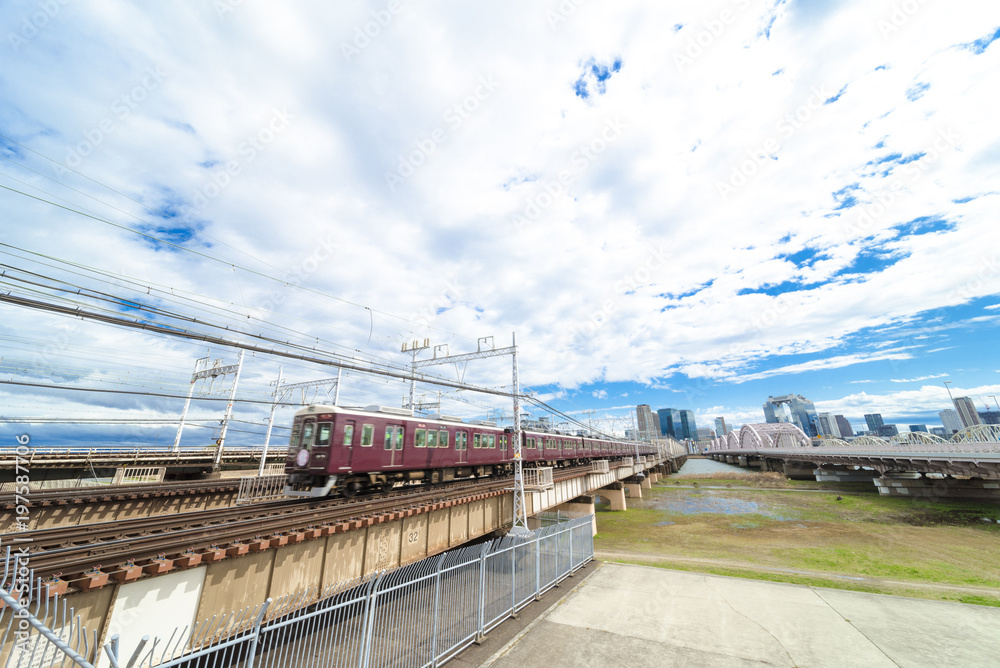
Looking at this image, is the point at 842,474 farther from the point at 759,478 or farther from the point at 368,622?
the point at 368,622

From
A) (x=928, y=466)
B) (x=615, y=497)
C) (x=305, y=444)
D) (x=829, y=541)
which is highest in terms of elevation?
(x=305, y=444)

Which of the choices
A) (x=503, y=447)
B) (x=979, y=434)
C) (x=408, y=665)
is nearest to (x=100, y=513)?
(x=408, y=665)

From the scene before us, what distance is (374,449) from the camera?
1582 cm

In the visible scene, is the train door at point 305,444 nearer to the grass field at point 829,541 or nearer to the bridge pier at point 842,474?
the grass field at point 829,541

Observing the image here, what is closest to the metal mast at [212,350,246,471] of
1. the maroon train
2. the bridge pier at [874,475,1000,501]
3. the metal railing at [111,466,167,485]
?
the metal railing at [111,466,167,485]

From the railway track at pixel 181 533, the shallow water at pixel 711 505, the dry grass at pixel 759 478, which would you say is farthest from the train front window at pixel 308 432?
the dry grass at pixel 759 478

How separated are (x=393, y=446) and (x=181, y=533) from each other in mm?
8612

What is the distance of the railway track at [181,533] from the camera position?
648 centimetres

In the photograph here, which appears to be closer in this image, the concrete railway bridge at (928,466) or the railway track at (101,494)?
the railway track at (101,494)

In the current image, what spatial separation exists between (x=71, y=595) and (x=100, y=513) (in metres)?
13.1

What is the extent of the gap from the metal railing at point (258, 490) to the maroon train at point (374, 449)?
164 centimetres

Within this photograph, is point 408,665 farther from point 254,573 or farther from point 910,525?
point 910,525

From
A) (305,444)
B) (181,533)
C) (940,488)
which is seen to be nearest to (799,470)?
(940,488)

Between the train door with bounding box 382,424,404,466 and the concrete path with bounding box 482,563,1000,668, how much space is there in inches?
354
